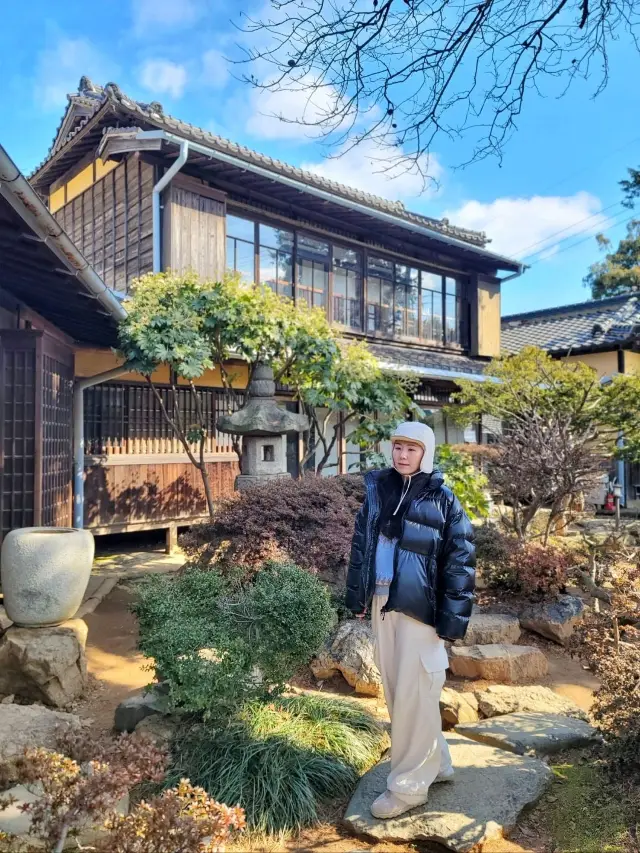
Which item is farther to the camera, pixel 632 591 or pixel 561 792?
pixel 632 591

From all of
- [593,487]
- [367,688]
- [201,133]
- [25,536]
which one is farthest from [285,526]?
[201,133]

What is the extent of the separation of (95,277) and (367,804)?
14.7 ft

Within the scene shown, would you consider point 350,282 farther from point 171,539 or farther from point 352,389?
point 171,539

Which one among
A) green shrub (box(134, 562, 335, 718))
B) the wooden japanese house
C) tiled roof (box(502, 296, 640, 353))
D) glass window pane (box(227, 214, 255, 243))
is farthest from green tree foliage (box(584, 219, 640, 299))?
green shrub (box(134, 562, 335, 718))

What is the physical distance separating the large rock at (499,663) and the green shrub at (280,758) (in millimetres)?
1363

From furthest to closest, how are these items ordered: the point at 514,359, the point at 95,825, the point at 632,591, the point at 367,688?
the point at 514,359
the point at 367,688
the point at 632,591
the point at 95,825

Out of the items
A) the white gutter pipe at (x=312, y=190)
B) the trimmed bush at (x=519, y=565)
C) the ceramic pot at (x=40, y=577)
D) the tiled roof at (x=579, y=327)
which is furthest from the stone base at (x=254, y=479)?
the tiled roof at (x=579, y=327)

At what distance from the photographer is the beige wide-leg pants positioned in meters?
2.97

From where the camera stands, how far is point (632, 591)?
13.5 ft

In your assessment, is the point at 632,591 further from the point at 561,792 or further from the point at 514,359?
the point at 514,359

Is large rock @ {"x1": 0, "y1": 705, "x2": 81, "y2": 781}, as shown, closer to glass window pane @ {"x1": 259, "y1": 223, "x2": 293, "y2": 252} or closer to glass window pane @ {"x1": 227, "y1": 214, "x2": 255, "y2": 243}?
glass window pane @ {"x1": 227, "y1": 214, "x2": 255, "y2": 243}

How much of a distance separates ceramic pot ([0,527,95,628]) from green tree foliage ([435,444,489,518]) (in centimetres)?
504

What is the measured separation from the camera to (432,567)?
296 cm

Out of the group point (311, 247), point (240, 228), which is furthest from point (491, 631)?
point (311, 247)
